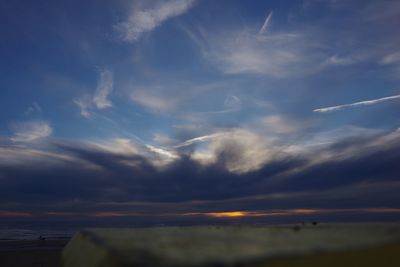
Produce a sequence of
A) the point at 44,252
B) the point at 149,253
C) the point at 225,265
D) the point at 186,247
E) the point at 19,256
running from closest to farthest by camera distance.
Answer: the point at 225,265, the point at 149,253, the point at 186,247, the point at 19,256, the point at 44,252

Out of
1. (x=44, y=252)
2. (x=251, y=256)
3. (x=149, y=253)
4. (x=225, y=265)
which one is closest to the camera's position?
(x=225, y=265)

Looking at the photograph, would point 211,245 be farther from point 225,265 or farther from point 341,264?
point 341,264

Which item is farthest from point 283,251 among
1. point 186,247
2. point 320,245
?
point 186,247

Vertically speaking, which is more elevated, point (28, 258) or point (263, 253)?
point (263, 253)

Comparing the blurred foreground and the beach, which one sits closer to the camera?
the blurred foreground

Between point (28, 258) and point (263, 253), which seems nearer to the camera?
point (263, 253)

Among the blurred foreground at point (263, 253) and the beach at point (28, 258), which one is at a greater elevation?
the blurred foreground at point (263, 253)

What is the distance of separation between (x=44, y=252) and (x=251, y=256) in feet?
69.8

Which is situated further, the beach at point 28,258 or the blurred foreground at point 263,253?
the beach at point 28,258

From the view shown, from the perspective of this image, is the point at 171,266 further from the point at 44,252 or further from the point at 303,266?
the point at 44,252

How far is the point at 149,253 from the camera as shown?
2.49m

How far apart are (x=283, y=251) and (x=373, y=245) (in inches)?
36.1

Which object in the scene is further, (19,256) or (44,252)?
(44,252)

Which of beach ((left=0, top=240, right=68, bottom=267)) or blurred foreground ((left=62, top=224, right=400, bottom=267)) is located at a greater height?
blurred foreground ((left=62, top=224, right=400, bottom=267))
